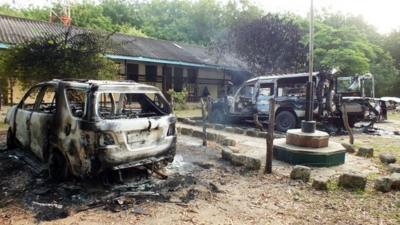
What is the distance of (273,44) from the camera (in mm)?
20953

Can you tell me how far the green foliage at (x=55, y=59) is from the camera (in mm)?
10508

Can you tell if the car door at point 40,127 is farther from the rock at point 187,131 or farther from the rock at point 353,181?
the rock at point 187,131

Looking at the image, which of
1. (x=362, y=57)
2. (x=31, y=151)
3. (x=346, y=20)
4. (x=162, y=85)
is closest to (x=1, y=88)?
(x=162, y=85)

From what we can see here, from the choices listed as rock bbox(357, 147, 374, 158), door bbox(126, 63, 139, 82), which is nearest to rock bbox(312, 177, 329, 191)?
rock bbox(357, 147, 374, 158)

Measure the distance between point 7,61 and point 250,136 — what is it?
7.71m

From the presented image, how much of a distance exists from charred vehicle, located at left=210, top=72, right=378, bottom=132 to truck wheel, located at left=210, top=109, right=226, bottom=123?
8 centimetres

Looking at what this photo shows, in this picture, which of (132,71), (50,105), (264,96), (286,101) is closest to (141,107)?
(50,105)

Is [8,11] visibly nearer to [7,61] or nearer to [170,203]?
[7,61]

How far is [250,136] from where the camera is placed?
1073 centimetres

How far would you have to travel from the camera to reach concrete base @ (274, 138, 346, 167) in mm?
6977

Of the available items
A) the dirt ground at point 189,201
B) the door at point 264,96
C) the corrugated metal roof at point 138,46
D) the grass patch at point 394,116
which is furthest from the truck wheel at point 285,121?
the grass patch at point 394,116

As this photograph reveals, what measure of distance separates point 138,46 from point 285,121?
41.9ft

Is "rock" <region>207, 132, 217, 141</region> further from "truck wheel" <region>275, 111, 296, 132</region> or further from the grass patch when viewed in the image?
the grass patch

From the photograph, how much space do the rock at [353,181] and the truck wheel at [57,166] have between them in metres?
4.30
